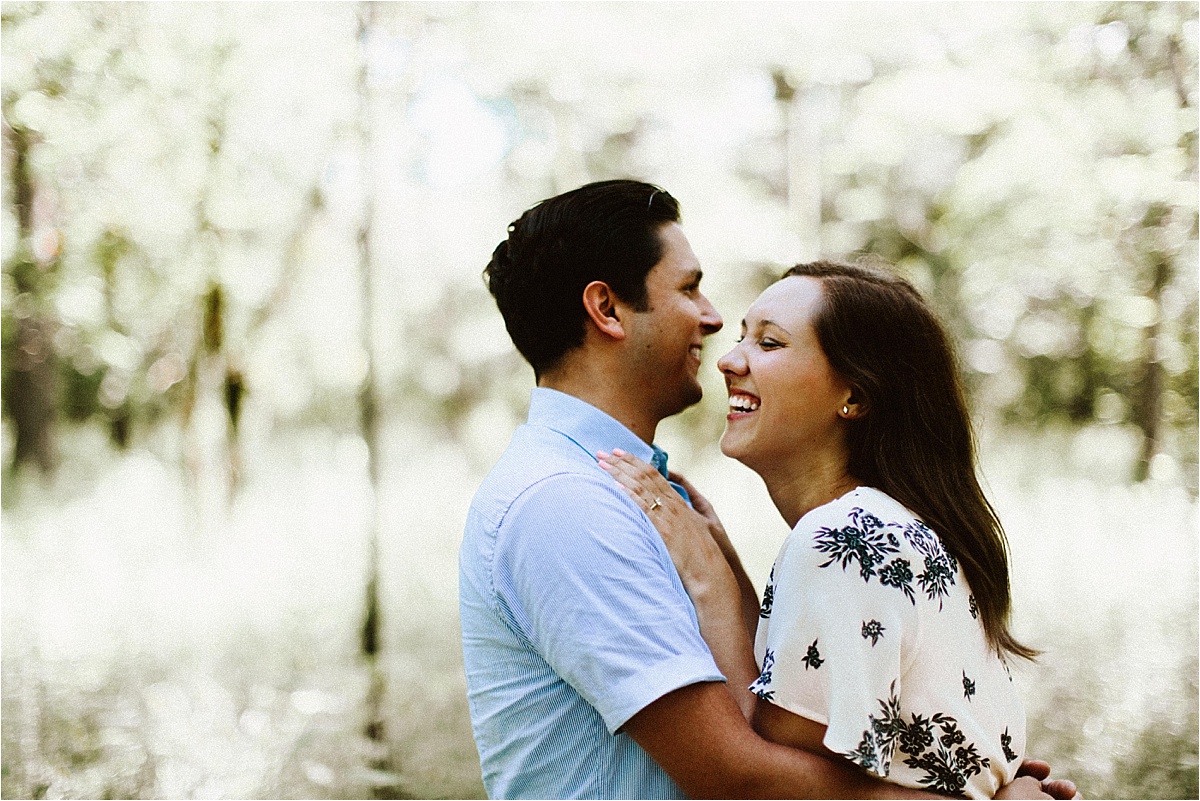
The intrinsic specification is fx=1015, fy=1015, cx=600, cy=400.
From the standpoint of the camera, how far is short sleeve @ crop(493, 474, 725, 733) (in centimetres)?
189

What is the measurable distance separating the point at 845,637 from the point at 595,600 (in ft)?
1.55

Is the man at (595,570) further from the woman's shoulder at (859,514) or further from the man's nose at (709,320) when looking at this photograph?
the woman's shoulder at (859,514)

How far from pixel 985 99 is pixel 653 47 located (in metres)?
2.90

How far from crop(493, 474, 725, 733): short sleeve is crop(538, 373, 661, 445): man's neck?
1.51 feet

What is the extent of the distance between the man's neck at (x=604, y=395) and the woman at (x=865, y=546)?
0.67ft

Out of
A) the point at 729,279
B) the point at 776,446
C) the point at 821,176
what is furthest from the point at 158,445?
the point at 776,446

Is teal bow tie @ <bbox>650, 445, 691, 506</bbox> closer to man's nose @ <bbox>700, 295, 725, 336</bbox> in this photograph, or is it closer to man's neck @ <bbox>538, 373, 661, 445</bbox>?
man's neck @ <bbox>538, 373, 661, 445</bbox>

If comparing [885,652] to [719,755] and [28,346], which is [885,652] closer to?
[719,755]

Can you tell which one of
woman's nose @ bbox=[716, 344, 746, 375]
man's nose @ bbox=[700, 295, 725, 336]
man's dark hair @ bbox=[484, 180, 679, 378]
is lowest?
woman's nose @ bbox=[716, 344, 746, 375]

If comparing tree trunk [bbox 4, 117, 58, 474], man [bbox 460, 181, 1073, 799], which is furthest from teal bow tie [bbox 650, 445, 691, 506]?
tree trunk [bbox 4, 117, 58, 474]

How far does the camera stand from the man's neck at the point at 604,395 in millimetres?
2535

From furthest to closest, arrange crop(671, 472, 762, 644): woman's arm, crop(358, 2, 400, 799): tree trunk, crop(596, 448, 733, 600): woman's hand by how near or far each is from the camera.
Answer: crop(358, 2, 400, 799): tree trunk
crop(671, 472, 762, 644): woman's arm
crop(596, 448, 733, 600): woman's hand

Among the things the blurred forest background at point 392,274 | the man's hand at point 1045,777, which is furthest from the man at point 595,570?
the blurred forest background at point 392,274

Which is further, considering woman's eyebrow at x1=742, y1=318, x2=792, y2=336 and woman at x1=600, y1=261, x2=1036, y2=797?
woman's eyebrow at x1=742, y1=318, x2=792, y2=336
